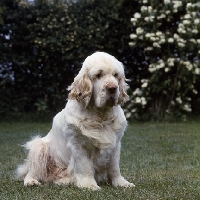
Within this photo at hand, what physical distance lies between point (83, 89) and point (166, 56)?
9039 millimetres

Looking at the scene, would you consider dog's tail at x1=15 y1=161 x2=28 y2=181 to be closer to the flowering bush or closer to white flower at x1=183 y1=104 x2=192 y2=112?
the flowering bush

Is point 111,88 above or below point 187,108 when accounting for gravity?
above

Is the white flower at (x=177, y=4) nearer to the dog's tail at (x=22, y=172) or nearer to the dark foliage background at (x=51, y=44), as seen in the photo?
the dark foliage background at (x=51, y=44)

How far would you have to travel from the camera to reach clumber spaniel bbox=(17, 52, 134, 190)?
4.13m

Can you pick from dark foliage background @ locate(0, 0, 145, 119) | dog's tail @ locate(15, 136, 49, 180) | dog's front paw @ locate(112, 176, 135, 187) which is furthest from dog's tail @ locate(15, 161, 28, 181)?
dark foliage background @ locate(0, 0, 145, 119)

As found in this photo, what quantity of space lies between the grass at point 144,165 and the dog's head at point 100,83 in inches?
28.5

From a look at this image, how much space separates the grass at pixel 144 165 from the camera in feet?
12.6

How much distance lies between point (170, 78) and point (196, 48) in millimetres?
999

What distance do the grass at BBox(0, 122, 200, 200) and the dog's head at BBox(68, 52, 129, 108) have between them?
0.72m

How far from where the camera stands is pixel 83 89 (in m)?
4.19

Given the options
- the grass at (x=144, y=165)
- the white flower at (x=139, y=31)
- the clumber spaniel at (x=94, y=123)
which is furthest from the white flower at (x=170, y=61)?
the clumber spaniel at (x=94, y=123)

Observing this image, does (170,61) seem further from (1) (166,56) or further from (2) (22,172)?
(2) (22,172)

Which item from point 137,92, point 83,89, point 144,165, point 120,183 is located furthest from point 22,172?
point 137,92

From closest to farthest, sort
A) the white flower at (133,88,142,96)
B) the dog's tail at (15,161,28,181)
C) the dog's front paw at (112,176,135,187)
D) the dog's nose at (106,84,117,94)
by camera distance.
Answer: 1. the dog's nose at (106,84,117,94)
2. the dog's front paw at (112,176,135,187)
3. the dog's tail at (15,161,28,181)
4. the white flower at (133,88,142,96)
